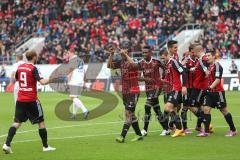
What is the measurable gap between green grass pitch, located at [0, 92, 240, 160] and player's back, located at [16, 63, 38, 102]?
126 centimetres

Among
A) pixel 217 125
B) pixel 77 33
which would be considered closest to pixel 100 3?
pixel 77 33

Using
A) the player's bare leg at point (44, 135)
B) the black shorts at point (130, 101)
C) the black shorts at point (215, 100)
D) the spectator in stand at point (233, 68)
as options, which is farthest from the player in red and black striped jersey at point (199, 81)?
the spectator in stand at point (233, 68)

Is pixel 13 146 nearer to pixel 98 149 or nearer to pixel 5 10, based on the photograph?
pixel 98 149

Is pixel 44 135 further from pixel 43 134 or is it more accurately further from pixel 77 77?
pixel 77 77

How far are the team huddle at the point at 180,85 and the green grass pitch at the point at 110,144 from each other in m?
0.49

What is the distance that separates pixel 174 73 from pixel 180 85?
1.17 ft

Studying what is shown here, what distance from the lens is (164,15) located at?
44.7m

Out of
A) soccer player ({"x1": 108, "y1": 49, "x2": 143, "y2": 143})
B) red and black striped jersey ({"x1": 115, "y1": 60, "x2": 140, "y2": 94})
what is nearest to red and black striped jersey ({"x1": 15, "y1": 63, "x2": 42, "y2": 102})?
soccer player ({"x1": 108, "y1": 49, "x2": 143, "y2": 143})

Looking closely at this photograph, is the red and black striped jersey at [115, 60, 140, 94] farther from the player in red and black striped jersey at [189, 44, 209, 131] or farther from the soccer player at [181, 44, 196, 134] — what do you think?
the player in red and black striped jersey at [189, 44, 209, 131]

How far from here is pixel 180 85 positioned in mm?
16156

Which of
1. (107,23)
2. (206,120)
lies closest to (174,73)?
(206,120)

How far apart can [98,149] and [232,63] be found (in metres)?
24.2

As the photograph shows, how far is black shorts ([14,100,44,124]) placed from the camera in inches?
548

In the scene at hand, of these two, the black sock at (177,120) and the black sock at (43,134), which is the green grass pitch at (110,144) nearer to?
the black sock at (43,134)
